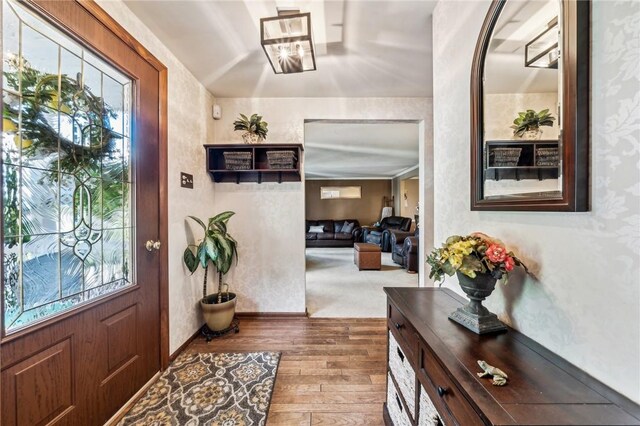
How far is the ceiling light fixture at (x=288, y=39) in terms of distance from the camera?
1.49 m

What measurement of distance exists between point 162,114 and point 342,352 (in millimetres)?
2400

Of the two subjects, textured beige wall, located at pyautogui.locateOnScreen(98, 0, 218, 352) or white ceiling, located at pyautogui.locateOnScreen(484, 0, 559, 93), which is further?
textured beige wall, located at pyautogui.locateOnScreen(98, 0, 218, 352)

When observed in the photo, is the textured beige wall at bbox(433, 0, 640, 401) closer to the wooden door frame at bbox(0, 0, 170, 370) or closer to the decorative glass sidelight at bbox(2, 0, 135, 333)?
the decorative glass sidelight at bbox(2, 0, 135, 333)

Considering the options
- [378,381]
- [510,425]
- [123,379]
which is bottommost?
[378,381]

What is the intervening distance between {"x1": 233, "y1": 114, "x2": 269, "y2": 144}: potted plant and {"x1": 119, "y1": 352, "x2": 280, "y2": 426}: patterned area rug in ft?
6.68

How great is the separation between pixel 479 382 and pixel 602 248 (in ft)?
1.54

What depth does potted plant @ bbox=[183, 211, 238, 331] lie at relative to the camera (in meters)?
2.26

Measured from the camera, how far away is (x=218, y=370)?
77.1 inches

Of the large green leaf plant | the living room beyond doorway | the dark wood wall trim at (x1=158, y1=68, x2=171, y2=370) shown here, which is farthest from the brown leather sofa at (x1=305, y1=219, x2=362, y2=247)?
the dark wood wall trim at (x1=158, y1=68, x2=171, y2=370)

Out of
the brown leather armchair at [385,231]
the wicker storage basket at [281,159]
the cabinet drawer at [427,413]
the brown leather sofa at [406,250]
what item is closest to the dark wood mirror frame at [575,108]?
the cabinet drawer at [427,413]

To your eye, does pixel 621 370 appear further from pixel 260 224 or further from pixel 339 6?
pixel 260 224

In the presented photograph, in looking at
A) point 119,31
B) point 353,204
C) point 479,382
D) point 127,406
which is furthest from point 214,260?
point 353,204

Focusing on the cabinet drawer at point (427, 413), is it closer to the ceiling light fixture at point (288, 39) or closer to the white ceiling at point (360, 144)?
the ceiling light fixture at point (288, 39)

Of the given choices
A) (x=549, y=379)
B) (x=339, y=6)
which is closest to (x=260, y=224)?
(x=339, y=6)
